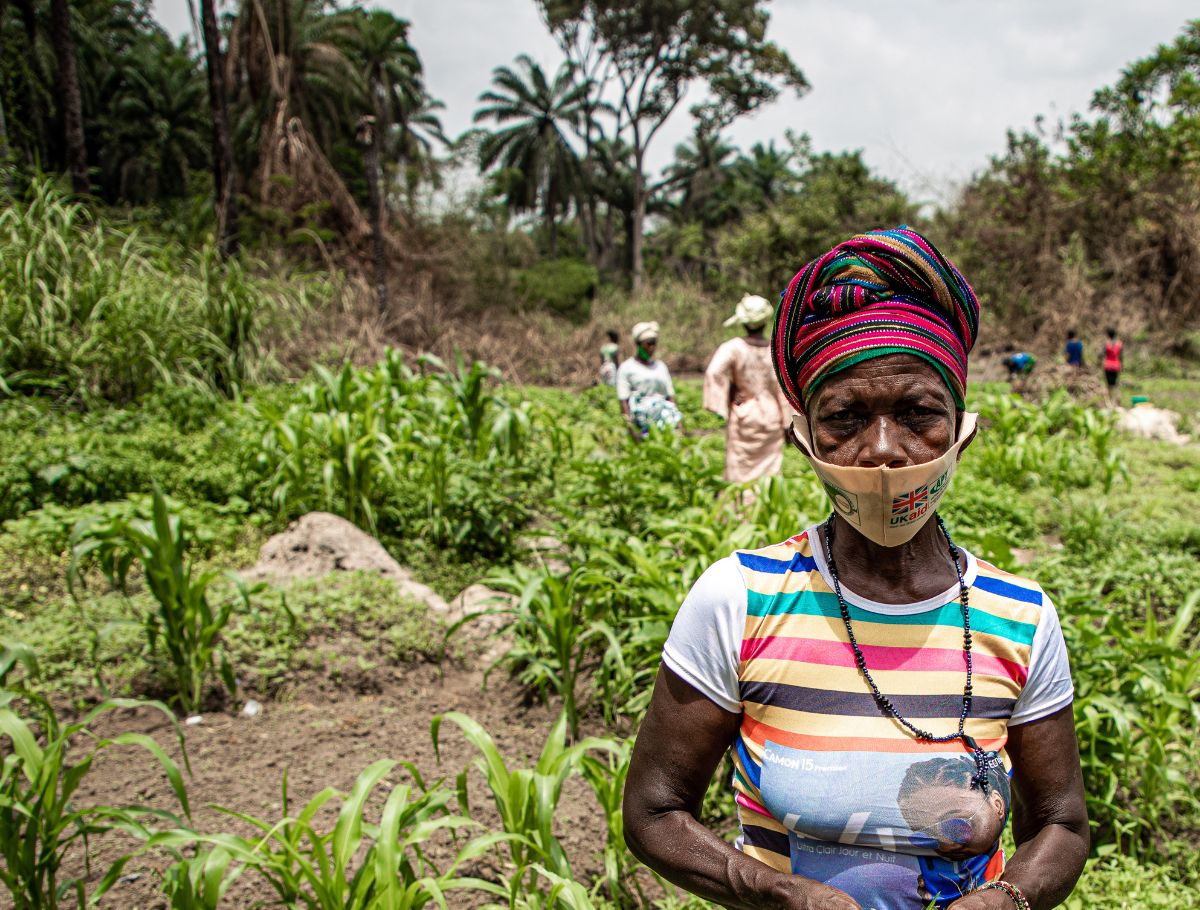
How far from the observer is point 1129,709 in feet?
9.02

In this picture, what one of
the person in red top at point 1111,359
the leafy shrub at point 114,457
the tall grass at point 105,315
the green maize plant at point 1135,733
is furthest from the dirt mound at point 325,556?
the person in red top at point 1111,359

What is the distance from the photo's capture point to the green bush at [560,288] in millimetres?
22891

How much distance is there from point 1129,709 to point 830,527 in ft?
6.85

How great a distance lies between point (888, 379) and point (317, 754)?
8.84ft

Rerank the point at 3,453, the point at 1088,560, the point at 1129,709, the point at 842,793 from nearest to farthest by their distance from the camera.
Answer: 1. the point at 842,793
2. the point at 1129,709
3. the point at 1088,560
4. the point at 3,453

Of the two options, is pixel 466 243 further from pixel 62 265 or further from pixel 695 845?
pixel 695 845

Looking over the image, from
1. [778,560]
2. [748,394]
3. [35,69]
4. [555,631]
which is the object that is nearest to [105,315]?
[748,394]

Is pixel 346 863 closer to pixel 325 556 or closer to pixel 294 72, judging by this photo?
pixel 325 556

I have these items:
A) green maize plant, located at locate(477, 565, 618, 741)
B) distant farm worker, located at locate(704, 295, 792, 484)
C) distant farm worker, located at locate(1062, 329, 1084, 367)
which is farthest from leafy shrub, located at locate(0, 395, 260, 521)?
distant farm worker, located at locate(1062, 329, 1084, 367)

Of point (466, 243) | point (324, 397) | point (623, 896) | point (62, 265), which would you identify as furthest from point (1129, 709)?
point (466, 243)

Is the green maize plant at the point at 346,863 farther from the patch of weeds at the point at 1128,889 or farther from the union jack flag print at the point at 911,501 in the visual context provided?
the patch of weeds at the point at 1128,889

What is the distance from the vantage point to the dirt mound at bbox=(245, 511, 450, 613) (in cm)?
447

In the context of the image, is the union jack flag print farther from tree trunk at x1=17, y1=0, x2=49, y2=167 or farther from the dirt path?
tree trunk at x1=17, y1=0, x2=49, y2=167

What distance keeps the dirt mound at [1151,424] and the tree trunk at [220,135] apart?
10.5m
